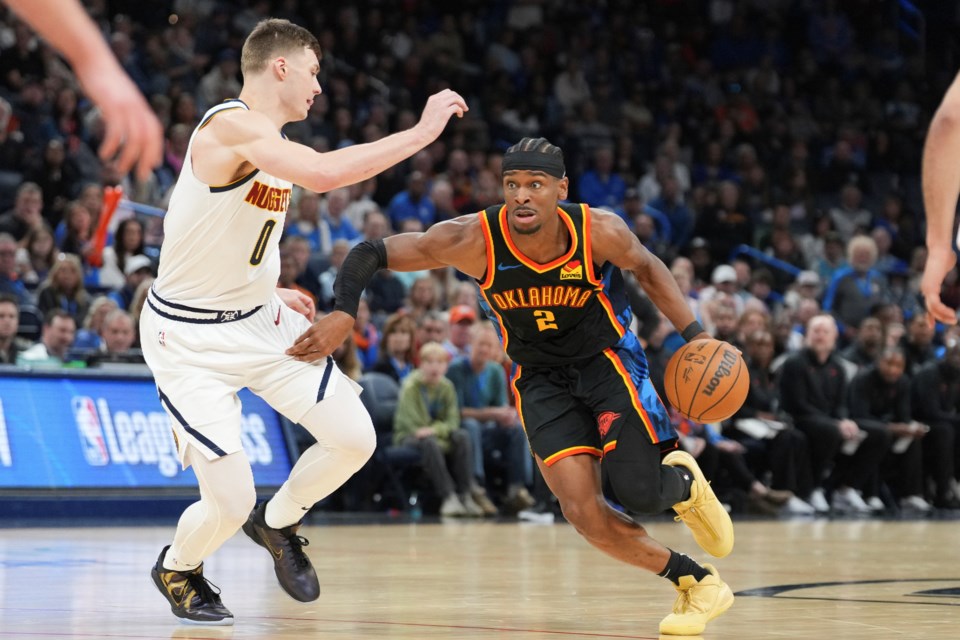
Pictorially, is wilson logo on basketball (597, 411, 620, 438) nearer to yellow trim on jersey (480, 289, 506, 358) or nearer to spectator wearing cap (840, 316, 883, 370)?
yellow trim on jersey (480, 289, 506, 358)

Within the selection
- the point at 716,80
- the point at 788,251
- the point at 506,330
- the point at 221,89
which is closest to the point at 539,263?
the point at 506,330

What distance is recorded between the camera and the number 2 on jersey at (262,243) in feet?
20.1

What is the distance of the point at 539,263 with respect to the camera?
6.33m

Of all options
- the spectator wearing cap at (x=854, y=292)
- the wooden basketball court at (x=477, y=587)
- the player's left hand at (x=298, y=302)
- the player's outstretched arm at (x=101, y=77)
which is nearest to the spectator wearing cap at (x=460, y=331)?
the wooden basketball court at (x=477, y=587)

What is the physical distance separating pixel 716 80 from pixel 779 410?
30.5 feet

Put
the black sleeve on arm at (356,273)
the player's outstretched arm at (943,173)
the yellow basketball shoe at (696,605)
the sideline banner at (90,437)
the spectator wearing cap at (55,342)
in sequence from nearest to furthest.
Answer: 1. the player's outstretched arm at (943,173)
2. the yellow basketball shoe at (696,605)
3. the black sleeve on arm at (356,273)
4. the sideline banner at (90,437)
5. the spectator wearing cap at (55,342)

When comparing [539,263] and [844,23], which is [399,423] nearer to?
[539,263]

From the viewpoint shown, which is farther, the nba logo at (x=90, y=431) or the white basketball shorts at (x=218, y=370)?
the nba logo at (x=90, y=431)

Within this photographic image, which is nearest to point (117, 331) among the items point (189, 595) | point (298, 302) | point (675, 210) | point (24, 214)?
point (24, 214)

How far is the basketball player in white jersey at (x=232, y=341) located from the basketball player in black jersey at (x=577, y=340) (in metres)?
0.24

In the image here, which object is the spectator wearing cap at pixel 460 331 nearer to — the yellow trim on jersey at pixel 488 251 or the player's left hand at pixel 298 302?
the player's left hand at pixel 298 302

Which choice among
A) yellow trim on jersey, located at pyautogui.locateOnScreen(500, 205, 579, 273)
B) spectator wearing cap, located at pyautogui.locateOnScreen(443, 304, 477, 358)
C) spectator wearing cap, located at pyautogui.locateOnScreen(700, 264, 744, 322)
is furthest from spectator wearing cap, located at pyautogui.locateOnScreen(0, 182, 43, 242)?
yellow trim on jersey, located at pyautogui.locateOnScreen(500, 205, 579, 273)

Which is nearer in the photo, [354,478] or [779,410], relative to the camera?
[354,478]

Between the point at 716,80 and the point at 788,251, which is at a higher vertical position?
the point at 716,80
